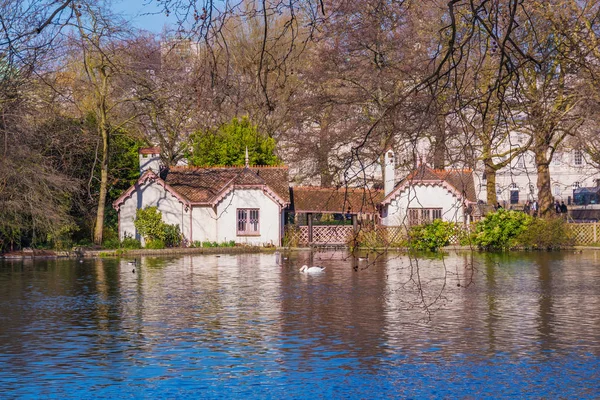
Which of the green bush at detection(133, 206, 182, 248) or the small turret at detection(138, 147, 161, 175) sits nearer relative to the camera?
the green bush at detection(133, 206, 182, 248)

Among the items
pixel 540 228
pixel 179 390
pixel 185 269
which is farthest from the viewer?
pixel 540 228

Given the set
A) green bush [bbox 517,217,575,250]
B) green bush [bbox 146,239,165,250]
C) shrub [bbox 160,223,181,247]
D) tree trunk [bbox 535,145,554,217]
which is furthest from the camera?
shrub [bbox 160,223,181,247]

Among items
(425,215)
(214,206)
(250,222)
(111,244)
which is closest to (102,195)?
(111,244)

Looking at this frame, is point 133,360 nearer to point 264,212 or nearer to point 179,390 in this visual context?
point 179,390

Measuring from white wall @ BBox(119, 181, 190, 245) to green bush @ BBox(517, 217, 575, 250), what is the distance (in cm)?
1859

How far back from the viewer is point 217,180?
57.2 meters

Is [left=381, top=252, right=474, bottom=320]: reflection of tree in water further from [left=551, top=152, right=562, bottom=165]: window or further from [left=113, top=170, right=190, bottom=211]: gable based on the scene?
[left=551, top=152, right=562, bottom=165]: window

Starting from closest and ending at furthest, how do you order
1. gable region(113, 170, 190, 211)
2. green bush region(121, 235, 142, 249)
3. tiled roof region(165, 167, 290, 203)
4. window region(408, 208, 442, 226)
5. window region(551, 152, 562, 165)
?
green bush region(121, 235, 142, 249), gable region(113, 170, 190, 211), window region(408, 208, 442, 226), tiled roof region(165, 167, 290, 203), window region(551, 152, 562, 165)

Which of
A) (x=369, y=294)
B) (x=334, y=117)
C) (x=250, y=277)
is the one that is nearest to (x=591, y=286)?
(x=369, y=294)

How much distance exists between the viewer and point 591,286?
31562 millimetres

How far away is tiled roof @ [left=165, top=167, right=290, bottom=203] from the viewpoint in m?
55.2

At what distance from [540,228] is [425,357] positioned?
110 ft

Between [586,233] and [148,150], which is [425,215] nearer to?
[586,233]

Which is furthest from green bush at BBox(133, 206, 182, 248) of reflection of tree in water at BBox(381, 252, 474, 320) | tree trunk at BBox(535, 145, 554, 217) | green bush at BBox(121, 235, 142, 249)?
tree trunk at BBox(535, 145, 554, 217)
